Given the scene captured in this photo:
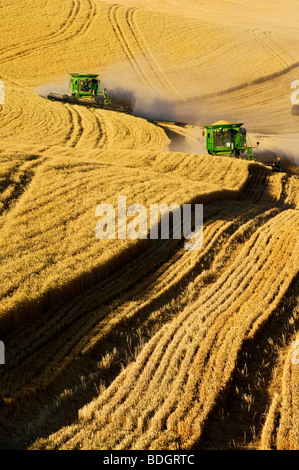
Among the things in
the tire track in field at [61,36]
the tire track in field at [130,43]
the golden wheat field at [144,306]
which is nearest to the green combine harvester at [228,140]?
the golden wheat field at [144,306]

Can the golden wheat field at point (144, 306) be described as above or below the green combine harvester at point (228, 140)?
below

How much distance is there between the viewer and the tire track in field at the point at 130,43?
137 ft

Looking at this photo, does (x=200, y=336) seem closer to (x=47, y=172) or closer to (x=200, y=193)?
(x=200, y=193)

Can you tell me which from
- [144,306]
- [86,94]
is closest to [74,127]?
[86,94]

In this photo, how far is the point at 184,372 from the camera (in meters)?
7.53

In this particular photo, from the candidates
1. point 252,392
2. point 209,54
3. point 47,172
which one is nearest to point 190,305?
point 252,392

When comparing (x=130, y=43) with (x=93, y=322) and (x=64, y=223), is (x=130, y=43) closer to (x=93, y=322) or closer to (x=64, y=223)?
(x=64, y=223)

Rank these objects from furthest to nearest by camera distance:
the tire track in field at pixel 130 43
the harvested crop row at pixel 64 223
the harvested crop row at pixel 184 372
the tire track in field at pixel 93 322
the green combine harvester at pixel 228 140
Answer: the tire track in field at pixel 130 43
the green combine harvester at pixel 228 140
the harvested crop row at pixel 64 223
the tire track in field at pixel 93 322
the harvested crop row at pixel 184 372

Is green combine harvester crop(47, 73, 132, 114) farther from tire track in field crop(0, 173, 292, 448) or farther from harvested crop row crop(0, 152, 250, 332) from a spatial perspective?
tire track in field crop(0, 173, 292, 448)

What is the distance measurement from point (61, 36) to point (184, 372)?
4354cm

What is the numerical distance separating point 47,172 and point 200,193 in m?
4.87

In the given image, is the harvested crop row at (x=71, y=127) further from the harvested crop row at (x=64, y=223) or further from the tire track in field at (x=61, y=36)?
the tire track in field at (x=61, y=36)

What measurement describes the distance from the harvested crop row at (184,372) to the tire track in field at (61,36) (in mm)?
37377

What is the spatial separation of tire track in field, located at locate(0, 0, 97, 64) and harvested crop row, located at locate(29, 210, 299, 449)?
37377mm
